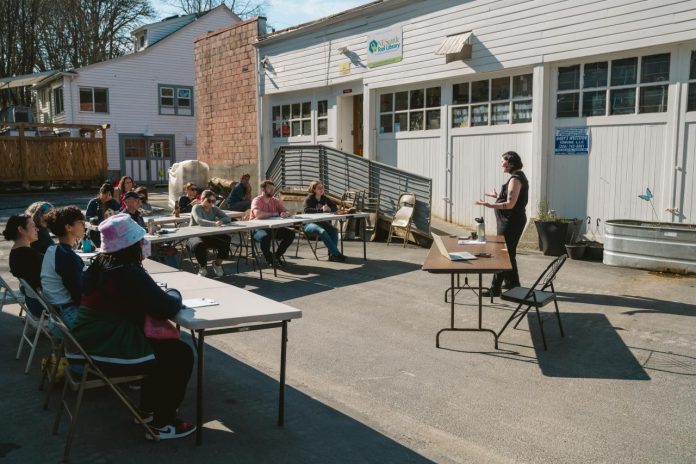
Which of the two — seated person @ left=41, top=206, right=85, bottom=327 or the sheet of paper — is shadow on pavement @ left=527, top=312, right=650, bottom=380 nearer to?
the sheet of paper

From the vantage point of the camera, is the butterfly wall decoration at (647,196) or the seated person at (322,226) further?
the seated person at (322,226)

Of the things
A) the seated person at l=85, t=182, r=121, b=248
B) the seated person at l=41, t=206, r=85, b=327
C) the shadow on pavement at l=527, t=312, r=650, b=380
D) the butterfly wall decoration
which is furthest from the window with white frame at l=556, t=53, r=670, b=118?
the seated person at l=41, t=206, r=85, b=327

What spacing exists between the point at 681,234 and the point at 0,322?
8.56 metres

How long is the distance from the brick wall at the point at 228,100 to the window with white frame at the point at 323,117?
2.65 meters

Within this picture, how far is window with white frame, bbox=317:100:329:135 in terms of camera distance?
16438 millimetres

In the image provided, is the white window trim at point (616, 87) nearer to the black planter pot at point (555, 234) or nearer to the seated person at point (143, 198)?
the black planter pot at point (555, 234)

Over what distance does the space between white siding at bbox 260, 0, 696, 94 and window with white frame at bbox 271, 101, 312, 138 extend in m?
0.71

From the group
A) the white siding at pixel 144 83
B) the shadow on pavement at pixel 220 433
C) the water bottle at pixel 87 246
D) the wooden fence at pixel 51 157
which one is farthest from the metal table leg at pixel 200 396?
the white siding at pixel 144 83

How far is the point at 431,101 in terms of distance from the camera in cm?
1366

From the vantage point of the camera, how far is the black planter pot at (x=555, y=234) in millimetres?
10633

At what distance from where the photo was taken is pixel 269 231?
10.5 meters

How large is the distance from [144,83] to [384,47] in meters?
22.4

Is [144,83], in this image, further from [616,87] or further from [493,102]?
[616,87]

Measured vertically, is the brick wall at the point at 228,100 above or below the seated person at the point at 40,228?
above
